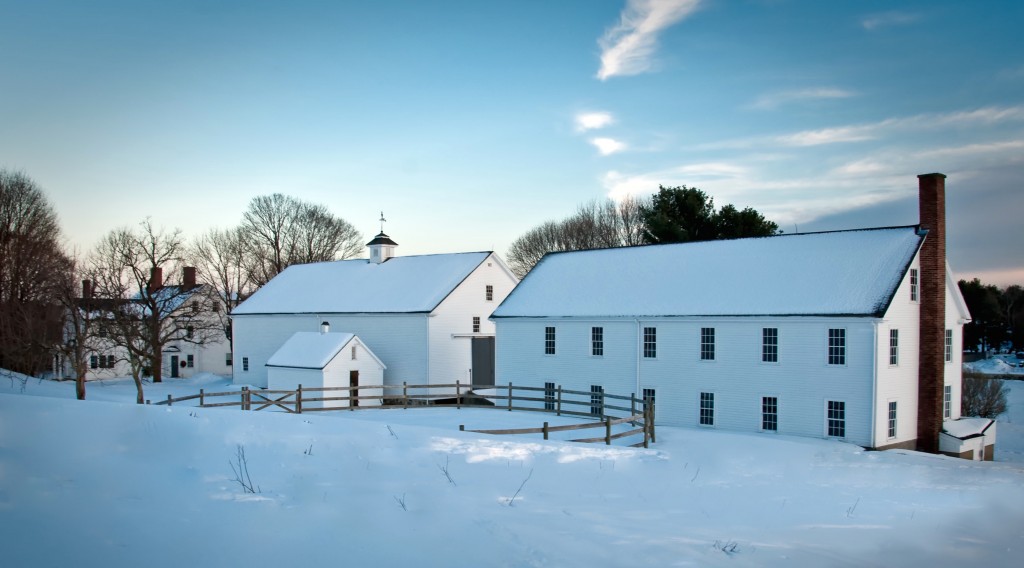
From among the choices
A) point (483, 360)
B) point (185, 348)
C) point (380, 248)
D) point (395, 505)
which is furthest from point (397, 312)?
point (395, 505)

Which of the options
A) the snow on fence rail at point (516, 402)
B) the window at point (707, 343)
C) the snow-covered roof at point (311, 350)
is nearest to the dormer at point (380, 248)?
the snow-covered roof at point (311, 350)

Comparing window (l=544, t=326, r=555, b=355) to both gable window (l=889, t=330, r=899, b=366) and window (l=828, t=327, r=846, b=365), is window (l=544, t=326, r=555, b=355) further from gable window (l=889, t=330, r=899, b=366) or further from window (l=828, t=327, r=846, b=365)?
gable window (l=889, t=330, r=899, b=366)

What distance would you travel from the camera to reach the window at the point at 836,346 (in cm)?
2628

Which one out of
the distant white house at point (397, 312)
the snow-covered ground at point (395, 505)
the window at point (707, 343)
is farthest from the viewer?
the distant white house at point (397, 312)

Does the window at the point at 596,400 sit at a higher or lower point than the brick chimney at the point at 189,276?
lower

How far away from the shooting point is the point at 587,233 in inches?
2995

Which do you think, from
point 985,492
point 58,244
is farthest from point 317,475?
point 58,244

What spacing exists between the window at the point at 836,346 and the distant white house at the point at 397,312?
21202 millimetres

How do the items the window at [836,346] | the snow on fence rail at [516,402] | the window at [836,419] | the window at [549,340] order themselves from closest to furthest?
the snow on fence rail at [516,402]
the window at [836,419]
the window at [836,346]
the window at [549,340]

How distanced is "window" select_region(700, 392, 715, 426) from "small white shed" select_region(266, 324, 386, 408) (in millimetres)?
17151

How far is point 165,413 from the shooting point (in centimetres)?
1199

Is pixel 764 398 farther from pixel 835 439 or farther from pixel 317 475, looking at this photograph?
pixel 317 475

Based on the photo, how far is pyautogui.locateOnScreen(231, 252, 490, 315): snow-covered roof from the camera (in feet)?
141

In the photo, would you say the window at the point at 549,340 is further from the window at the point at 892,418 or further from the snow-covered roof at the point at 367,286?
the window at the point at 892,418
